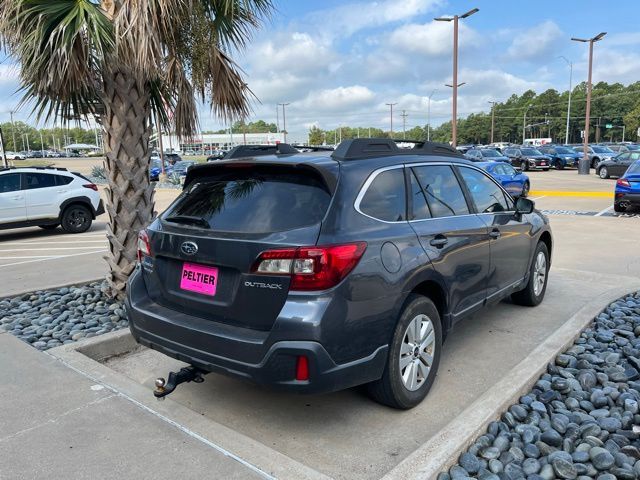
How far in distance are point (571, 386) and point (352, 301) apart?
191 cm

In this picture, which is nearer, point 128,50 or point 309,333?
point 309,333

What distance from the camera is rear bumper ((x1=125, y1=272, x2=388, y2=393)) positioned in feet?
9.50

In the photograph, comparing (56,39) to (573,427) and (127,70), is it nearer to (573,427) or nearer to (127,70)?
(127,70)

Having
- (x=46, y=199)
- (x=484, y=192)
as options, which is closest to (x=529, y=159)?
(x=46, y=199)

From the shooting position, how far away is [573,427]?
10.7 ft

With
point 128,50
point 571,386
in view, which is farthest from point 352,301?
point 128,50

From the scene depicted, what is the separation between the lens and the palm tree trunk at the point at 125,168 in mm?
5672

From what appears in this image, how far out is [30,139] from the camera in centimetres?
17338

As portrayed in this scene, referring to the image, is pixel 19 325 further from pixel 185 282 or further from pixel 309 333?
pixel 309 333

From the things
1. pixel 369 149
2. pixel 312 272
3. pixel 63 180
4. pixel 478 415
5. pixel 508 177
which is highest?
pixel 369 149

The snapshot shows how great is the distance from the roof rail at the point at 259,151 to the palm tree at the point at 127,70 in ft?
5.61

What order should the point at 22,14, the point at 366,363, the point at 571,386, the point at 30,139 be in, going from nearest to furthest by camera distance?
the point at 366,363
the point at 571,386
the point at 22,14
the point at 30,139

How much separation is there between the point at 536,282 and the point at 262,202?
3.84 meters

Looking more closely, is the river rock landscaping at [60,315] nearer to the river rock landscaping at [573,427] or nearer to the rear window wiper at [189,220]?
the rear window wiper at [189,220]
